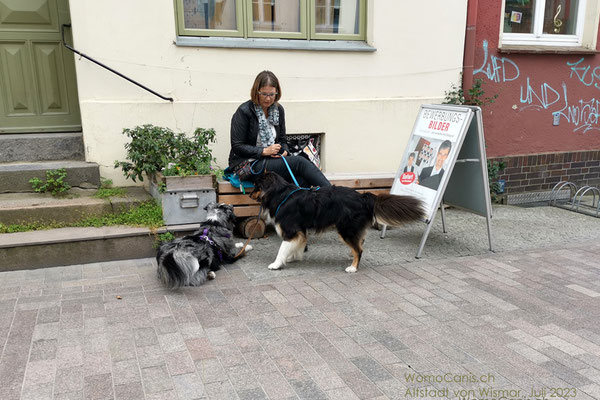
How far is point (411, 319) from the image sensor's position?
368 centimetres

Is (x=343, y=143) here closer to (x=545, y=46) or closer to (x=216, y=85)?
(x=216, y=85)

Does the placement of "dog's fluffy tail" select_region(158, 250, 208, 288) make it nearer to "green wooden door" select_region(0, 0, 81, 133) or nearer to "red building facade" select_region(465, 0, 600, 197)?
"green wooden door" select_region(0, 0, 81, 133)

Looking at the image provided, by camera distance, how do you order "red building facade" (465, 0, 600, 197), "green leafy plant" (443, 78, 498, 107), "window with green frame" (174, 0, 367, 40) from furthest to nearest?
"red building facade" (465, 0, 600, 197), "green leafy plant" (443, 78, 498, 107), "window with green frame" (174, 0, 367, 40)

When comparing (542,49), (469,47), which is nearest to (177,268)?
(469,47)

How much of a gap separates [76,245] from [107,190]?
3.44 feet

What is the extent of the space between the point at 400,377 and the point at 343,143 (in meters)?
4.22

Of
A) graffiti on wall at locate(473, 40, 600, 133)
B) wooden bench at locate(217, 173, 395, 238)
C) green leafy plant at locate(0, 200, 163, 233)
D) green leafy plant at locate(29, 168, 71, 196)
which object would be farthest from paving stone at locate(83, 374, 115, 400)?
graffiti on wall at locate(473, 40, 600, 133)

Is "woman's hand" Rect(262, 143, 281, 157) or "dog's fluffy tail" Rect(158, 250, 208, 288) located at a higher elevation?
"woman's hand" Rect(262, 143, 281, 157)

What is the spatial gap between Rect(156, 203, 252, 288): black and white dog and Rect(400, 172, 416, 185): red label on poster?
1.97 m

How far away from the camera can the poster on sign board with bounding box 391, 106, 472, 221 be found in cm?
491

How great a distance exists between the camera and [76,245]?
4.68m

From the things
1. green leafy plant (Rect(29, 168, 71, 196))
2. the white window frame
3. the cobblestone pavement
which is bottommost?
the cobblestone pavement

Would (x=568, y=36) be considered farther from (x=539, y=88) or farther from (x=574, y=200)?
(x=574, y=200)

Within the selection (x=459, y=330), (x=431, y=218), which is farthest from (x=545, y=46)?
(x=459, y=330)
